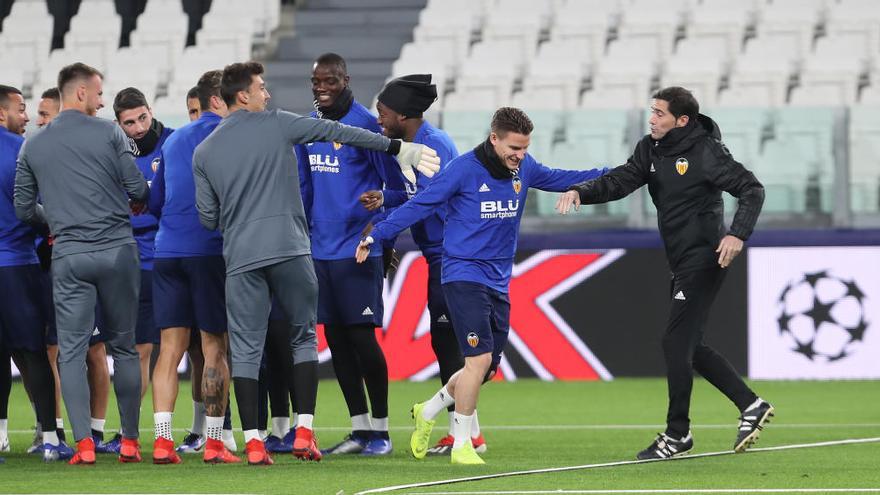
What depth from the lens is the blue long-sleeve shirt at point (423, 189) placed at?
28.3 ft

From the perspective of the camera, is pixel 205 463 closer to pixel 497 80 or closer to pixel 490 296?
pixel 490 296

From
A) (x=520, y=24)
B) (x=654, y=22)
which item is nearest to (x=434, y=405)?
(x=654, y=22)

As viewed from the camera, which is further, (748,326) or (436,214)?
(748,326)

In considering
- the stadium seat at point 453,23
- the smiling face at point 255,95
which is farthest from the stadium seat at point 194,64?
the smiling face at point 255,95

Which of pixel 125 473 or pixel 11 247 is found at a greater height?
pixel 11 247

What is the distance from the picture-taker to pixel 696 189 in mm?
8195

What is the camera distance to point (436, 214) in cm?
884

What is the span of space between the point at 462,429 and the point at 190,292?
157 centimetres

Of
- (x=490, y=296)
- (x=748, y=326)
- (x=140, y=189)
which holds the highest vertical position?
(x=140, y=189)

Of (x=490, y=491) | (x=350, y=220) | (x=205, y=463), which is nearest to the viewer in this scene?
(x=490, y=491)

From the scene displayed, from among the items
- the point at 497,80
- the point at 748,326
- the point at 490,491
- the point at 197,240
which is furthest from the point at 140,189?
the point at 497,80

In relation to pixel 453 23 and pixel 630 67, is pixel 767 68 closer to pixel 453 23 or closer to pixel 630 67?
pixel 630 67

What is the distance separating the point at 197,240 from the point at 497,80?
31.1 ft

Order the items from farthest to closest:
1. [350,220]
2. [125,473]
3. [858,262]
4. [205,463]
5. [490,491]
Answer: [858,262], [350,220], [205,463], [125,473], [490,491]
